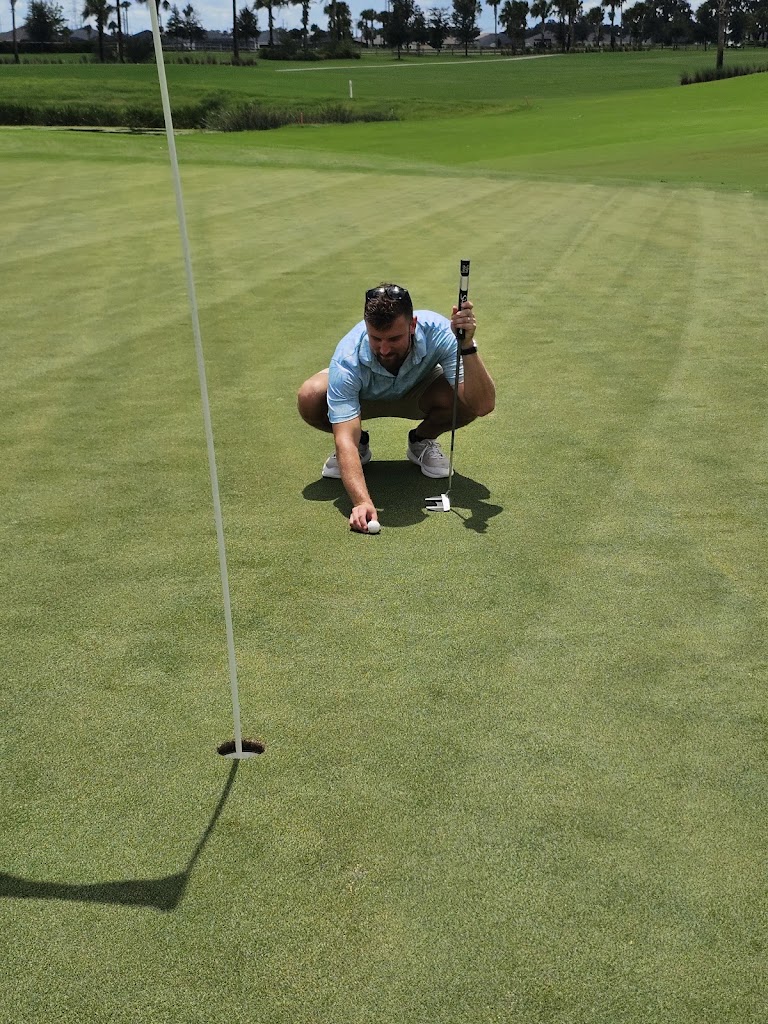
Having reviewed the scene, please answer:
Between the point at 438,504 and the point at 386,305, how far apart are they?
1181 mm

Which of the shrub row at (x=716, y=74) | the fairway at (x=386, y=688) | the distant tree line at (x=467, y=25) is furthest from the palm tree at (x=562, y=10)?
the fairway at (x=386, y=688)

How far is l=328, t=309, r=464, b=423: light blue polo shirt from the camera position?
5.47 m

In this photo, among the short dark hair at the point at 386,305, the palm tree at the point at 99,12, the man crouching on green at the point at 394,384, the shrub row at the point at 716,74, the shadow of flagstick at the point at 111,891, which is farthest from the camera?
the palm tree at the point at 99,12

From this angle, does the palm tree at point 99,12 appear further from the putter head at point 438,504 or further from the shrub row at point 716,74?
the putter head at point 438,504

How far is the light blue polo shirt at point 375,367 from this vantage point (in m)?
5.47

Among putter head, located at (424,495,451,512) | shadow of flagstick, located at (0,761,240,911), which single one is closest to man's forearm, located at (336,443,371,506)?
putter head, located at (424,495,451,512)

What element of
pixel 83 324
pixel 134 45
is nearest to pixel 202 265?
pixel 83 324

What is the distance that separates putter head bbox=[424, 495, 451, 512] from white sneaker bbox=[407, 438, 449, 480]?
401 millimetres

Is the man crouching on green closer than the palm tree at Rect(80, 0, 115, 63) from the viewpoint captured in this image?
Yes

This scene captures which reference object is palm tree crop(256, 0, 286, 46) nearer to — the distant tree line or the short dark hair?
the distant tree line

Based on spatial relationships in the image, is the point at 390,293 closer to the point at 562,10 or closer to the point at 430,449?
the point at 430,449

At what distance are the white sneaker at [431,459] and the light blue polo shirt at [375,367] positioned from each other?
47cm

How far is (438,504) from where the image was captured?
18.4 ft

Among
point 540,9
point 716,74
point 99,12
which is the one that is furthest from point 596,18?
point 716,74
